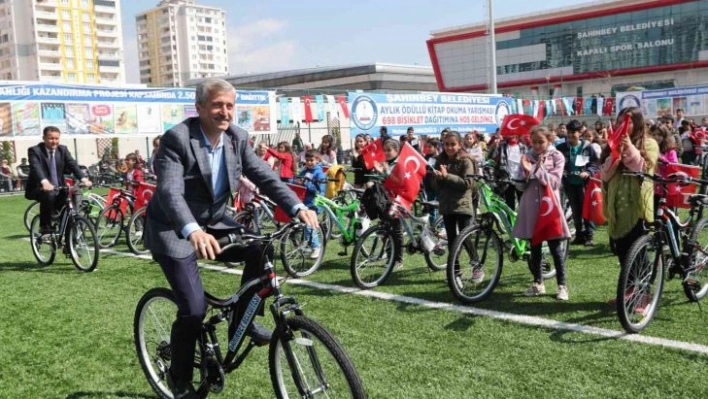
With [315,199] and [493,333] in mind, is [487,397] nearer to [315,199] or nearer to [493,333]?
[493,333]

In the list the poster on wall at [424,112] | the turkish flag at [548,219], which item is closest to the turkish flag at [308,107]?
the poster on wall at [424,112]

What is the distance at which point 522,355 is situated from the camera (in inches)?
Answer: 184

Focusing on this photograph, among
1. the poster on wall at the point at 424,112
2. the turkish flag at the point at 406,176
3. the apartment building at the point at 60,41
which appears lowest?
the turkish flag at the point at 406,176

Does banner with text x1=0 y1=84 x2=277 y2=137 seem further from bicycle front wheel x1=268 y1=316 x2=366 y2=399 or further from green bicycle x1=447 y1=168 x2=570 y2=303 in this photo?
bicycle front wheel x1=268 y1=316 x2=366 y2=399

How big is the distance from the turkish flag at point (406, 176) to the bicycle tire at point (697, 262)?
9.64 feet

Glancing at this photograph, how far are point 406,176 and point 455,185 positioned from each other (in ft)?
2.25

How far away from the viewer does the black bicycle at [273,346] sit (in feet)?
9.91

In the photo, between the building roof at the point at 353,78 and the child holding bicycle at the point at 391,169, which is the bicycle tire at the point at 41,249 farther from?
the building roof at the point at 353,78

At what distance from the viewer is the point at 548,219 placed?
6.01 metres

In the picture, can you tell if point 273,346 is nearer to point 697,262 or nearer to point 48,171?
point 697,262

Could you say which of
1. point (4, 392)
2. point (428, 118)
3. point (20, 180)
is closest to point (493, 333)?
point (4, 392)

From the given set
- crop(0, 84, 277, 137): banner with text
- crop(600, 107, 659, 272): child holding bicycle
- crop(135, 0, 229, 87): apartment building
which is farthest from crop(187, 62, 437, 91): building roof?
crop(600, 107, 659, 272): child holding bicycle

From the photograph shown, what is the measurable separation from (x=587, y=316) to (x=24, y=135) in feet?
55.3

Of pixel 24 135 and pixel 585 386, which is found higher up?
pixel 24 135
